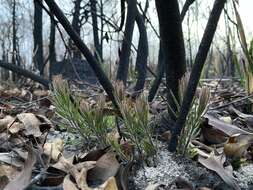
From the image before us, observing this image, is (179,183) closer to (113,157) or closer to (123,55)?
(113,157)

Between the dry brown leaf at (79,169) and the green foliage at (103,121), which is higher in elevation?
the green foliage at (103,121)

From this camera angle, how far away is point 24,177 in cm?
78

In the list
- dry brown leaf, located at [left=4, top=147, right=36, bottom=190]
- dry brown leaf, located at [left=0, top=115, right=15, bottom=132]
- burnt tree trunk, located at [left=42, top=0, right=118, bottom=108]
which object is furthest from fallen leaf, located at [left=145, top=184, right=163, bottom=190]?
dry brown leaf, located at [left=0, top=115, right=15, bottom=132]

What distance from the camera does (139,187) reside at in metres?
0.79

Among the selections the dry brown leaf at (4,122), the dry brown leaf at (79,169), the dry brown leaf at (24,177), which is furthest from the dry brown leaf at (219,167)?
the dry brown leaf at (4,122)

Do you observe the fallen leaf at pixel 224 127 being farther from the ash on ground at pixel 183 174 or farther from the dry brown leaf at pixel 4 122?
the dry brown leaf at pixel 4 122

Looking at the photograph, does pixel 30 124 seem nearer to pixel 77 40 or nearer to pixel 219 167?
pixel 77 40

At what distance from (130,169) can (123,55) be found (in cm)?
108

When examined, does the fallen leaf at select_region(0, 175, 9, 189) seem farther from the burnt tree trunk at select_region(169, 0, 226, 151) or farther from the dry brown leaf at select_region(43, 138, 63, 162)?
the burnt tree trunk at select_region(169, 0, 226, 151)

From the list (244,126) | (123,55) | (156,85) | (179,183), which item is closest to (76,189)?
(179,183)

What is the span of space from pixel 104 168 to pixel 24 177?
0.46ft

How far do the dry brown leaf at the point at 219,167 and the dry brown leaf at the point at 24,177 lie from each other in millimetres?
305

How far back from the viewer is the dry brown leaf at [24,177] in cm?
75

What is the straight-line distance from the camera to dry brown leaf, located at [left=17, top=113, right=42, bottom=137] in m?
1.09
